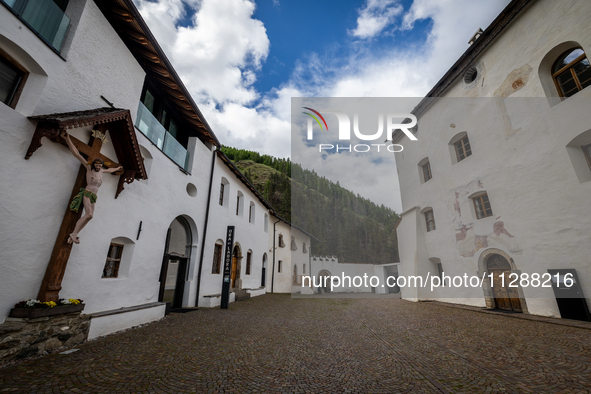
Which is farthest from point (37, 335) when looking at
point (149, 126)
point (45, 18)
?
point (149, 126)

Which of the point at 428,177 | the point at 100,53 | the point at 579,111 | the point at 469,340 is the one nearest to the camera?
the point at 469,340

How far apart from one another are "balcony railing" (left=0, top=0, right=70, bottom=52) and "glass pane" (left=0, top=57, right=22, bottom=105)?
31.4 inches

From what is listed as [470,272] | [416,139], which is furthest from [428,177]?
[470,272]

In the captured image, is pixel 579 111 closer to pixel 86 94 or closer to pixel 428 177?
pixel 428 177

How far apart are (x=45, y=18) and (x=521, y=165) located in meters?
13.9

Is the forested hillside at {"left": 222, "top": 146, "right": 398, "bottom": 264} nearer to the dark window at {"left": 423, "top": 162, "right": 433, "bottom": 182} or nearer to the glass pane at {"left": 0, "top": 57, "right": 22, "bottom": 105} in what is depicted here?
the dark window at {"left": 423, "top": 162, "right": 433, "bottom": 182}

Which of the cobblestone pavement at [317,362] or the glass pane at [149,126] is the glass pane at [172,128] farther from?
the cobblestone pavement at [317,362]

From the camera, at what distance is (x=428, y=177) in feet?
47.4

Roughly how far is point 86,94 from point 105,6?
246 cm

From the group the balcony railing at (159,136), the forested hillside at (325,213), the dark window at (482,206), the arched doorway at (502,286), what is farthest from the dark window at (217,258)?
the forested hillside at (325,213)

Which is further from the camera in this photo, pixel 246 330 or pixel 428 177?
pixel 428 177

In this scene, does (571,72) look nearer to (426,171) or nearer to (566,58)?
(566,58)

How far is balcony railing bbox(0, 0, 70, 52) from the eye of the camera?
170 inches

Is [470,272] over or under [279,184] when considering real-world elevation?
under
